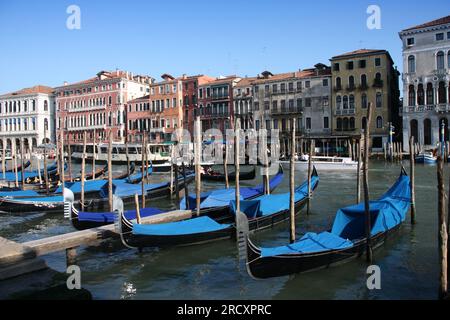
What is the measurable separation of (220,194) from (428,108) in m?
21.1

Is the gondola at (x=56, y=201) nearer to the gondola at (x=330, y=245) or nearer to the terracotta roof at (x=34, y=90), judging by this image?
the gondola at (x=330, y=245)

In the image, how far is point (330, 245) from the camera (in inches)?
230

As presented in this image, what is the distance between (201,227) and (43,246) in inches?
98.6

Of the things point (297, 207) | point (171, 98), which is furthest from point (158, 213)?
point (171, 98)

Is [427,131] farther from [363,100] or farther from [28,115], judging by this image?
[28,115]

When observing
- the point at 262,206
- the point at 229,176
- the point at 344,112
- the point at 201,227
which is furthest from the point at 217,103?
the point at 201,227

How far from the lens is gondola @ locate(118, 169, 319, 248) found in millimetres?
6723

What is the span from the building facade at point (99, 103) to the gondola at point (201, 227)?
29951 mm

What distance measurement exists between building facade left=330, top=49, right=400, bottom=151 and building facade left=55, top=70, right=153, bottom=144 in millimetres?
18227

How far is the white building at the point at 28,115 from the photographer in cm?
4297

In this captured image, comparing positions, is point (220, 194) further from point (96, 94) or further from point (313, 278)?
point (96, 94)

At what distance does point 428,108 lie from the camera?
87.1ft

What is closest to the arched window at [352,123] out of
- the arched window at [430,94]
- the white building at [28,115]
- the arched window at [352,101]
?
the arched window at [352,101]

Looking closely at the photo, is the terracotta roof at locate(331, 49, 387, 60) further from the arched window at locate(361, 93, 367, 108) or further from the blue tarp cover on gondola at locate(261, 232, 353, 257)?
the blue tarp cover on gondola at locate(261, 232, 353, 257)
